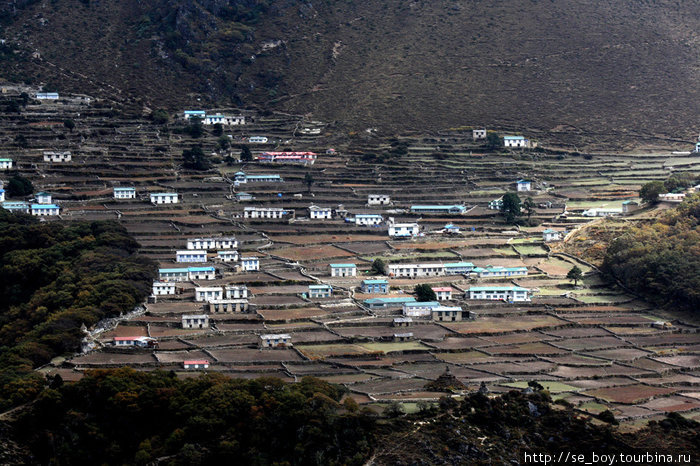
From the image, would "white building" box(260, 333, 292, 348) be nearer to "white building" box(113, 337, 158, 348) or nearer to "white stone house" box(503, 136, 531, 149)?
"white building" box(113, 337, 158, 348)

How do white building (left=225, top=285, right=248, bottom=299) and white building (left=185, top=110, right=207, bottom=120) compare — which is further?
white building (left=185, top=110, right=207, bottom=120)

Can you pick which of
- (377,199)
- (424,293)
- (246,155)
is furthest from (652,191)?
(246,155)

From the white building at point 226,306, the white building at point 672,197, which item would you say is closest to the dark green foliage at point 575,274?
the white building at point 672,197

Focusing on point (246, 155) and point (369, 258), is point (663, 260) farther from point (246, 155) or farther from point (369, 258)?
point (246, 155)

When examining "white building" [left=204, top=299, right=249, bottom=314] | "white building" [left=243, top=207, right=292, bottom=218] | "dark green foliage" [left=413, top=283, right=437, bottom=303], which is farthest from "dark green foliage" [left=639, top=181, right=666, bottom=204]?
"white building" [left=204, top=299, right=249, bottom=314]

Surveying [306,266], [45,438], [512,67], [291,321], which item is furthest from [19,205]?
[512,67]

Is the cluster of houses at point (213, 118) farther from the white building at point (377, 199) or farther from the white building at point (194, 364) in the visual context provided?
the white building at point (194, 364)

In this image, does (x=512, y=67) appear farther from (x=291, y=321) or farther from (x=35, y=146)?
(x=291, y=321)
